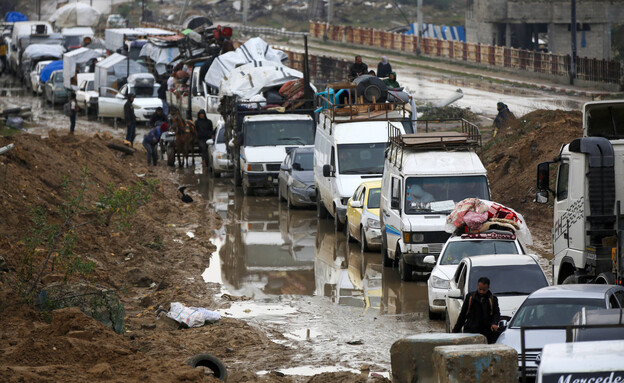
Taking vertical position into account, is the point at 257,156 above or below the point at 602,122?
below

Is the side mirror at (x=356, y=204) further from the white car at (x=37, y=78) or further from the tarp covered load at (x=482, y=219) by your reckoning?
the white car at (x=37, y=78)

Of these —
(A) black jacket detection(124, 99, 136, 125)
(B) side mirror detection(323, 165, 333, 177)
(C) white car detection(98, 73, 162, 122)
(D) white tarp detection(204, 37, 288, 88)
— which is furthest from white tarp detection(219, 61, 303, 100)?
(B) side mirror detection(323, 165, 333, 177)

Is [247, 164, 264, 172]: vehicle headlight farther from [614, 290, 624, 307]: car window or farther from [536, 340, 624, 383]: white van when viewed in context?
[536, 340, 624, 383]: white van

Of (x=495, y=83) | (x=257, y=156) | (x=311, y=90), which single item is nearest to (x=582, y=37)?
(x=495, y=83)

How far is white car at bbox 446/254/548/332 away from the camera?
12969 mm

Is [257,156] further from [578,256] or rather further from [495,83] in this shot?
[495,83]

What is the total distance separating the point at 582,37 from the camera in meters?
61.4

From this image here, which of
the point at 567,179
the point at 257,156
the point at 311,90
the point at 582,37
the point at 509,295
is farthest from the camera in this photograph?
the point at 582,37

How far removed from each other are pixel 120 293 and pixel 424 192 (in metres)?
5.38

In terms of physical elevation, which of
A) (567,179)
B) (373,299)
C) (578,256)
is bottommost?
(373,299)

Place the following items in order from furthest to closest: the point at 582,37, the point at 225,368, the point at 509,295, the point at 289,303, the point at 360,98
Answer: the point at 582,37, the point at 360,98, the point at 289,303, the point at 509,295, the point at 225,368

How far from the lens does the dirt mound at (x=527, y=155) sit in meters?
23.2

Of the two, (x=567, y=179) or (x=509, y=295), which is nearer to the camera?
(x=509, y=295)

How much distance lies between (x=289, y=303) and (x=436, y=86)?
33014 mm
